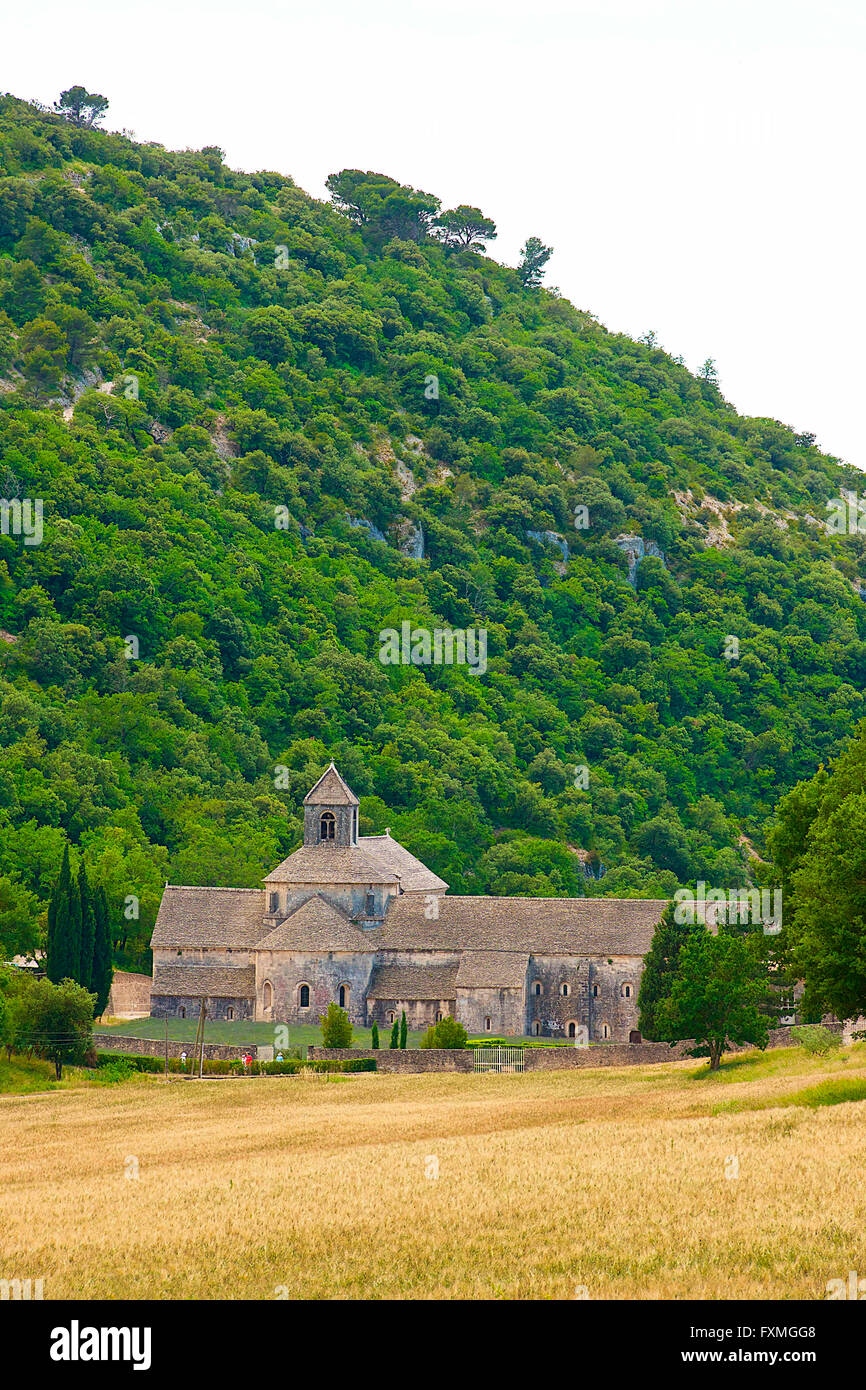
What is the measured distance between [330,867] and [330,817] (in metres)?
3.43

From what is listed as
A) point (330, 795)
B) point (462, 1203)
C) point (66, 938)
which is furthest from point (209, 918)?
point (462, 1203)

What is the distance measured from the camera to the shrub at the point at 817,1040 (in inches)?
2133

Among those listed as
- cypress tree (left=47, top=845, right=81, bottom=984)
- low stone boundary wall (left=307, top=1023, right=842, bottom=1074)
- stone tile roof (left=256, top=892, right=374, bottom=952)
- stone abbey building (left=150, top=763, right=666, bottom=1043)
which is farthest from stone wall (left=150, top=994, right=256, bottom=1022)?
low stone boundary wall (left=307, top=1023, right=842, bottom=1074)

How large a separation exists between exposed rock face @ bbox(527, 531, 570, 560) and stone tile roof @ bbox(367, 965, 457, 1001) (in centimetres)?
9559

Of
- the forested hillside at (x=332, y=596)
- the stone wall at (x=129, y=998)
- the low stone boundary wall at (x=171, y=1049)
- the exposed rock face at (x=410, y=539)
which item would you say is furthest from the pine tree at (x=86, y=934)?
the exposed rock face at (x=410, y=539)

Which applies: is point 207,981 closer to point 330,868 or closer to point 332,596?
point 330,868

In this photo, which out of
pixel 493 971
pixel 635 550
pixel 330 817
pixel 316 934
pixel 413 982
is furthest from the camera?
pixel 635 550

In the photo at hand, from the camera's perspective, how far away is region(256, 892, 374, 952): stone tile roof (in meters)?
84.2

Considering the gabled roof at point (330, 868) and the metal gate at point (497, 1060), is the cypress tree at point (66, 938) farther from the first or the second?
the metal gate at point (497, 1060)

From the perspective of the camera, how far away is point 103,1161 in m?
41.1

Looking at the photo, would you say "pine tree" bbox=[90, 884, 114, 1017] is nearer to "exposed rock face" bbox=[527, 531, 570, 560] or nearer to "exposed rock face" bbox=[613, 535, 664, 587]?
"exposed rock face" bbox=[527, 531, 570, 560]

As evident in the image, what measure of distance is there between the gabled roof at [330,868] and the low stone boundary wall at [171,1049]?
16.5m

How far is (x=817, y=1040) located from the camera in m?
54.4
